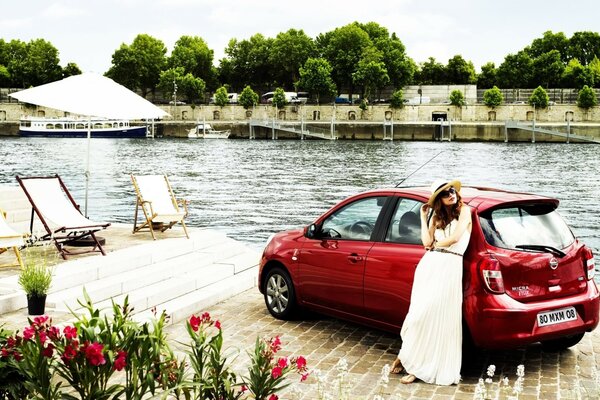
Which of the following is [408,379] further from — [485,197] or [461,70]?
[461,70]

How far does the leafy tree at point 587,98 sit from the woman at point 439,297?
366 feet

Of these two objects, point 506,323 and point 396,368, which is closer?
point 506,323

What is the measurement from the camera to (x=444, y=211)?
6762mm

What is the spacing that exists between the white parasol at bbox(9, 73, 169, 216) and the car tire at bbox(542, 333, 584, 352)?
21.7ft

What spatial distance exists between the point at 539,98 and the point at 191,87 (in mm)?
51993

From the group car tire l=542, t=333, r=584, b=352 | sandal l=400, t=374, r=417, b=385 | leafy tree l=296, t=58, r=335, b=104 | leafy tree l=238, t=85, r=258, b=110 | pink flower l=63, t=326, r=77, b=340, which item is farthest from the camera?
leafy tree l=238, t=85, r=258, b=110

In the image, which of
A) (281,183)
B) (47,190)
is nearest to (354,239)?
(47,190)

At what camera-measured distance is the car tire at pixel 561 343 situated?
758 cm

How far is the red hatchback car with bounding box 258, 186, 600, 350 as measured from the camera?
6.62 meters

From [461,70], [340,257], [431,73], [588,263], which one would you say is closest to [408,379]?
[340,257]

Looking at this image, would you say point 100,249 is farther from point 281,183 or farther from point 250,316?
point 281,183

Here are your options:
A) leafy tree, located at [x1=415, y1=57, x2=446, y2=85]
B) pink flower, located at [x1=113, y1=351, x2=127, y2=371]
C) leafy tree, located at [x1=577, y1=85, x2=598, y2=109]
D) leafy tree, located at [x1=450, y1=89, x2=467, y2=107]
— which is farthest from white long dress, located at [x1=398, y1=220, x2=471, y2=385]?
leafy tree, located at [x1=415, y1=57, x2=446, y2=85]

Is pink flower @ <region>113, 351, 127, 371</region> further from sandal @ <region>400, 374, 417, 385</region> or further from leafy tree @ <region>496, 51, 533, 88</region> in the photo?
leafy tree @ <region>496, 51, 533, 88</region>

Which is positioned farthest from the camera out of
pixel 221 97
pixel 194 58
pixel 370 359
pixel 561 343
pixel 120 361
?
pixel 194 58
